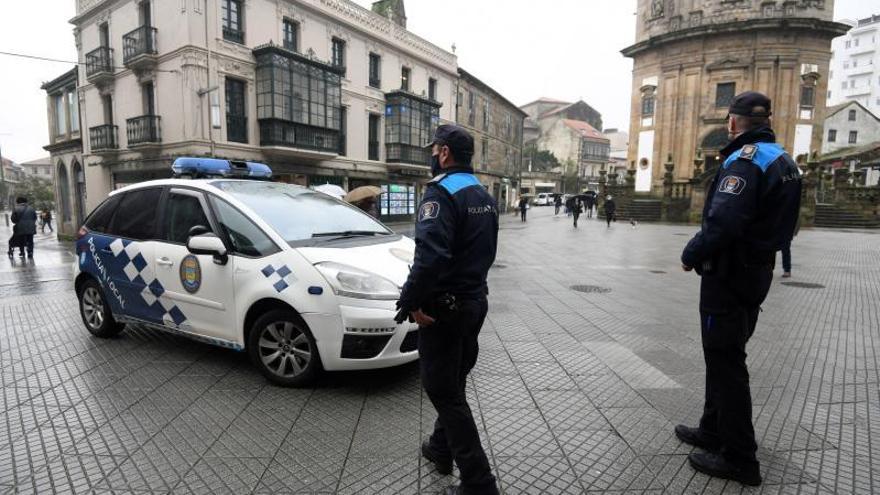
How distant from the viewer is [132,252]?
4.59 metres

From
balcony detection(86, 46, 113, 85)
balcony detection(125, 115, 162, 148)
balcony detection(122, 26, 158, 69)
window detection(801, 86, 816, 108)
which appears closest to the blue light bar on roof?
balcony detection(125, 115, 162, 148)

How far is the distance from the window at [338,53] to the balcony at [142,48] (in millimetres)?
7739

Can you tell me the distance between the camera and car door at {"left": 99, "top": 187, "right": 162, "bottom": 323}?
451cm

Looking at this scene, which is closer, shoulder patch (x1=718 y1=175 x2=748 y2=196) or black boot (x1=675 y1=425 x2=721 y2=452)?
shoulder patch (x1=718 y1=175 x2=748 y2=196)

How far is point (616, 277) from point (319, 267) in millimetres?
7372

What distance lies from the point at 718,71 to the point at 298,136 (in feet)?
101

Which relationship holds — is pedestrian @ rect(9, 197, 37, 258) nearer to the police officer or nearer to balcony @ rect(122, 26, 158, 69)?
balcony @ rect(122, 26, 158, 69)

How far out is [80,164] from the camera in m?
25.8

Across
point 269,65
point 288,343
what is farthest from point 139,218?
point 269,65

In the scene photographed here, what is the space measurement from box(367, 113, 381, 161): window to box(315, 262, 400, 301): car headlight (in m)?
23.9

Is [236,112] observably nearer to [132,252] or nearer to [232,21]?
[232,21]

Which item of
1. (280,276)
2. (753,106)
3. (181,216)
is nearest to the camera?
(753,106)

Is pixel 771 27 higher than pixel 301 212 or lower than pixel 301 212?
higher

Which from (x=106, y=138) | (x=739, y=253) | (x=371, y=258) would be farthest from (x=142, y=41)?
(x=739, y=253)
